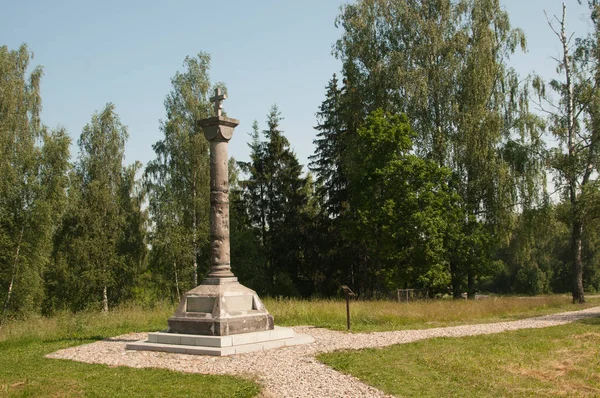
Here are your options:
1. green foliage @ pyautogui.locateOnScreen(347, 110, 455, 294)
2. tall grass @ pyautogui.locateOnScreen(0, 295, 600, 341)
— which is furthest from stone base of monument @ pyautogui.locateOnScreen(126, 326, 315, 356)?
green foliage @ pyautogui.locateOnScreen(347, 110, 455, 294)

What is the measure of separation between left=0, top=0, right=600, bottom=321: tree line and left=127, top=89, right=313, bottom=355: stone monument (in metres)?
13.3

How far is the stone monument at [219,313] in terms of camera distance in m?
11.6

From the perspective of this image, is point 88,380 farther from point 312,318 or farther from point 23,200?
point 23,200

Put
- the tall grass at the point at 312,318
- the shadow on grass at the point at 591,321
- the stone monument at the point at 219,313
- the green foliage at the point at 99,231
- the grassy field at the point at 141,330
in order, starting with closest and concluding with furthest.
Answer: the grassy field at the point at 141,330
the stone monument at the point at 219,313
the tall grass at the point at 312,318
the shadow on grass at the point at 591,321
the green foliage at the point at 99,231

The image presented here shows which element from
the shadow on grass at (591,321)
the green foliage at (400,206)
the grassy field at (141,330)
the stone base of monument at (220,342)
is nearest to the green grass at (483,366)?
the stone base of monument at (220,342)

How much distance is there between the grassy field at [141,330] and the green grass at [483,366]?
6.46ft

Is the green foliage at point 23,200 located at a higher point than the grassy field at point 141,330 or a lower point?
higher

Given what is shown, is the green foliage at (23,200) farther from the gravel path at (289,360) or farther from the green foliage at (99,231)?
the gravel path at (289,360)

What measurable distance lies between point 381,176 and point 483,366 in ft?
57.6

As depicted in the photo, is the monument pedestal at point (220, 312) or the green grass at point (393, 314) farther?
the green grass at point (393, 314)

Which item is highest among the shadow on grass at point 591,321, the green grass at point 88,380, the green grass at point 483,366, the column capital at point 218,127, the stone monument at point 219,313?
the column capital at point 218,127

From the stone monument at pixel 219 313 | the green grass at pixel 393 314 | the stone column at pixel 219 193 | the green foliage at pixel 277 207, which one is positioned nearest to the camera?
the stone monument at pixel 219 313

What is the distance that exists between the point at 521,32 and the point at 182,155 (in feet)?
61.9

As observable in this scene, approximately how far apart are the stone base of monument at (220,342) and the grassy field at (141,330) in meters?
1.84
